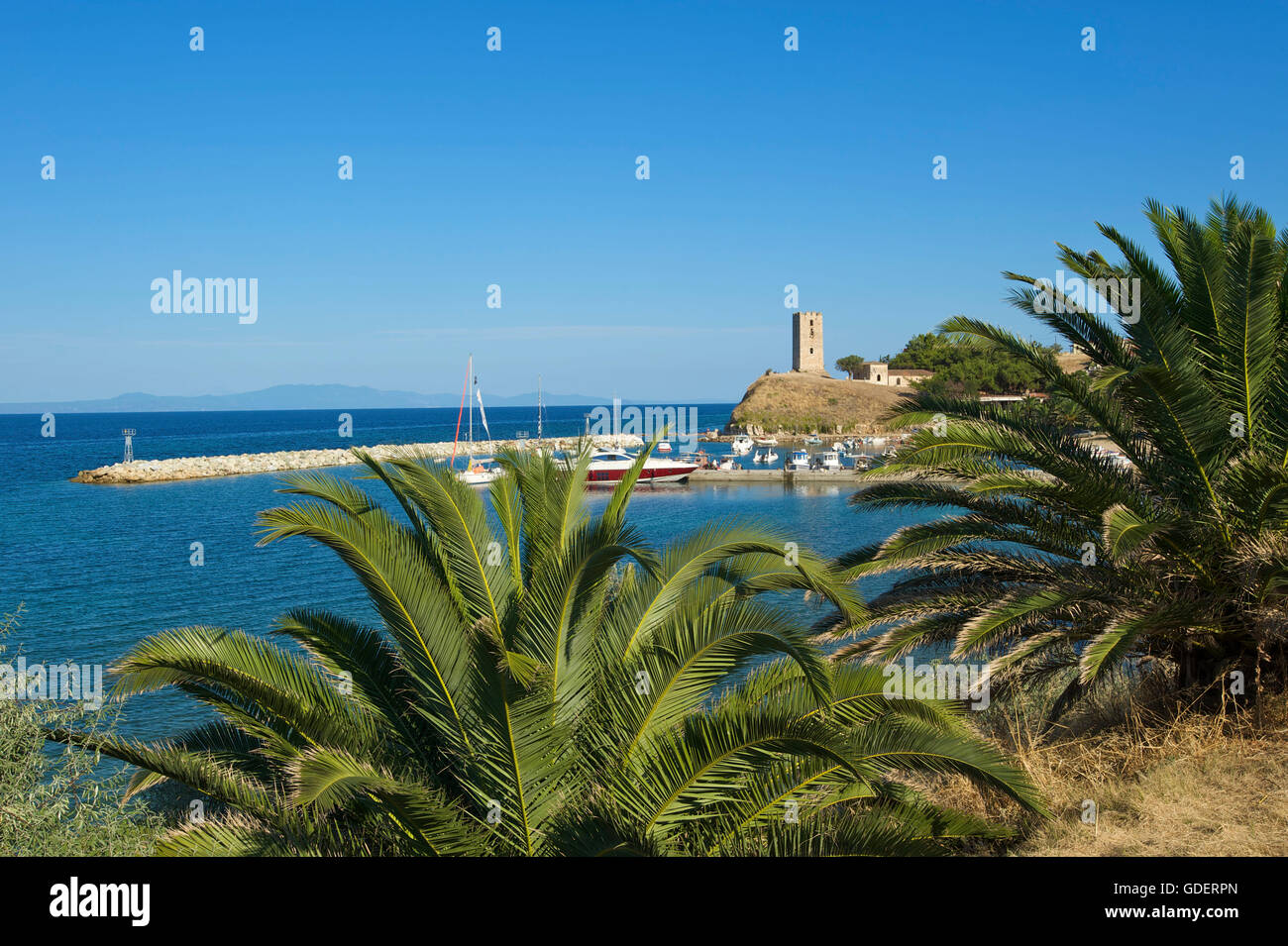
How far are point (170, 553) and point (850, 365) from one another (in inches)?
4601

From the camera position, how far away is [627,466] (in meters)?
53.8

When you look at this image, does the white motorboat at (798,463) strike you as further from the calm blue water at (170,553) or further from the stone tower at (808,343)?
the stone tower at (808,343)

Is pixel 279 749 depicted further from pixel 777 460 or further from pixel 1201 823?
pixel 777 460

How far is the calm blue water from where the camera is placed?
20.2 meters

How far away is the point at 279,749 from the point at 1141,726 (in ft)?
22.3

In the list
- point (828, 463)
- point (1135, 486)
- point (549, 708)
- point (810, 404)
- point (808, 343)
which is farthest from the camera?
point (808, 343)

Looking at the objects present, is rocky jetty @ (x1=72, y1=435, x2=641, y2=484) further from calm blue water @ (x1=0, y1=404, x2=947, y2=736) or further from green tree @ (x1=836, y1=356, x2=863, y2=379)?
green tree @ (x1=836, y1=356, x2=863, y2=379)

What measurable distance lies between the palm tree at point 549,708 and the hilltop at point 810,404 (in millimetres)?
90344

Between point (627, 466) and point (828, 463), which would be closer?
point (627, 466)

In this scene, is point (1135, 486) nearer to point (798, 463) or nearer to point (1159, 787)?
point (1159, 787)

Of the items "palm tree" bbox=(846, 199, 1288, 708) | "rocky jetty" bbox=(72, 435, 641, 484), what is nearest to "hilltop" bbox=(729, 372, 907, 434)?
"rocky jetty" bbox=(72, 435, 641, 484)

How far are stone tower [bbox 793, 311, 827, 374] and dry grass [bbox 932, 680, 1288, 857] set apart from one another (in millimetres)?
109941

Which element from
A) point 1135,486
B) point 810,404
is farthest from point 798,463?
point 1135,486

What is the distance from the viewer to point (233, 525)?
123 feet
